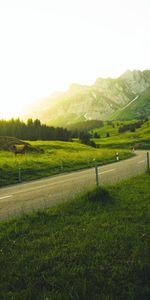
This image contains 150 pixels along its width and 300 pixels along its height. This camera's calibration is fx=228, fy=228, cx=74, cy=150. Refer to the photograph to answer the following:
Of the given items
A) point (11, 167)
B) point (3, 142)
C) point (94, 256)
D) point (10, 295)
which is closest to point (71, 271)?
point (94, 256)

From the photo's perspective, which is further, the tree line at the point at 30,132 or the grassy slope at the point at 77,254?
the tree line at the point at 30,132

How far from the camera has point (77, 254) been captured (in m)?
5.55

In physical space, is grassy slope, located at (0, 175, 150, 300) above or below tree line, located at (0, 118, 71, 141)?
below

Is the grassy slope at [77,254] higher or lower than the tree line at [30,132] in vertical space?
lower

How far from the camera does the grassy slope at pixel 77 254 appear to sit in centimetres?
429

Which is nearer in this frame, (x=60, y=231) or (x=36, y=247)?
(x=36, y=247)

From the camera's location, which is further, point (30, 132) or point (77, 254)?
point (30, 132)

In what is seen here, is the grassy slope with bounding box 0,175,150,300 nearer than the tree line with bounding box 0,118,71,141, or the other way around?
the grassy slope with bounding box 0,175,150,300

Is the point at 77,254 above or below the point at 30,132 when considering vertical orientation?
below

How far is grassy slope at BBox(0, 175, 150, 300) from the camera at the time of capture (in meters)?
4.29

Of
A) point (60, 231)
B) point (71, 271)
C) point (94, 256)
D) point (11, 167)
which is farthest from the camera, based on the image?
point (11, 167)

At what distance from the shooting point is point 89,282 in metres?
4.45

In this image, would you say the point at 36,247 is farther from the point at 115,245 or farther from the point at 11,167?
the point at 11,167

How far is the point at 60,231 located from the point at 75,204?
2964 millimetres
